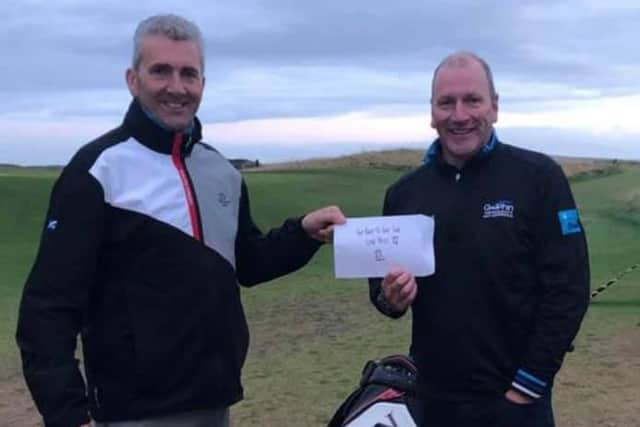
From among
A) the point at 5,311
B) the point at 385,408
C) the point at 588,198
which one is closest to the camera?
the point at 385,408

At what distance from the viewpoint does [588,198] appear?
27.5 metres

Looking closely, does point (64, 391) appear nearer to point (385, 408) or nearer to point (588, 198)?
point (385, 408)

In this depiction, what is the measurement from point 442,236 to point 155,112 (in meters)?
1.10

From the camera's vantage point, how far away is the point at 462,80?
394 centimetres

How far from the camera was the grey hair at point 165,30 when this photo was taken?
→ 3723 mm

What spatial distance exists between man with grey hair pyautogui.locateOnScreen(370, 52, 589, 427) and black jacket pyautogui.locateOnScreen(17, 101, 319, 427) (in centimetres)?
66

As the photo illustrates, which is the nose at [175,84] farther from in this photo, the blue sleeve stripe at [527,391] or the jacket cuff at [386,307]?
the blue sleeve stripe at [527,391]

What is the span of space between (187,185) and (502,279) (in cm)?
114

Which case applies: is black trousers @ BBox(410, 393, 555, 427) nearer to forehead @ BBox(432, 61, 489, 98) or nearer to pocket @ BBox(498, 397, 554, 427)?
pocket @ BBox(498, 397, 554, 427)

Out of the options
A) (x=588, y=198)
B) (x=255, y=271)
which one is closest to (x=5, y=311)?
(x=255, y=271)

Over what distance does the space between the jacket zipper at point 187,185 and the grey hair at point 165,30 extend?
298 mm

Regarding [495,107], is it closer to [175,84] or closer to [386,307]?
[386,307]

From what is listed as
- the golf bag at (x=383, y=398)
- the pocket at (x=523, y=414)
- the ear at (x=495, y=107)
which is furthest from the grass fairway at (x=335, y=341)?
the ear at (x=495, y=107)

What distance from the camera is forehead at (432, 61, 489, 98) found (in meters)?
3.94
